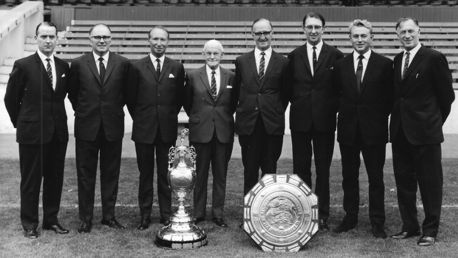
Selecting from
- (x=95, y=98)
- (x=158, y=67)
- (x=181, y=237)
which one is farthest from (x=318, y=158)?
(x=95, y=98)

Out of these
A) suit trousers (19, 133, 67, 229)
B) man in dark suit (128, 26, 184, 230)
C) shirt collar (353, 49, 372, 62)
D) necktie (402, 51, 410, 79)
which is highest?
shirt collar (353, 49, 372, 62)

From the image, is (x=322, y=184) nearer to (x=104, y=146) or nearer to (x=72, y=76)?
(x=104, y=146)

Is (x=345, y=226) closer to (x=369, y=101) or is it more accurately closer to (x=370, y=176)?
(x=370, y=176)

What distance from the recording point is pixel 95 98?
203 inches

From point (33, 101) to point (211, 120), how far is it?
161cm

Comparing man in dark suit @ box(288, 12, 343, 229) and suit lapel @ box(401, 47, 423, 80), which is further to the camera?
man in dark suit @ box(288, 12, 343, 229)

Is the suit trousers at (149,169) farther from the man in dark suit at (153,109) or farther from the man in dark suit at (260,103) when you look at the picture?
the man in dark suit at (260,103)

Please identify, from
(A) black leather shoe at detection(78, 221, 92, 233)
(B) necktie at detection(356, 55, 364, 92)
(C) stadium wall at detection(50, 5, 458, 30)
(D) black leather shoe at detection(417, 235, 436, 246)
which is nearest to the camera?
(D) black leather shoe at detection(417, 235, 436, 246)

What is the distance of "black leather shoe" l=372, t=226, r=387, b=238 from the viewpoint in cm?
508

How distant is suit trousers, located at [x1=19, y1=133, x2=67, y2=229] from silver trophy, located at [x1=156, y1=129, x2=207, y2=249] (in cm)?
103

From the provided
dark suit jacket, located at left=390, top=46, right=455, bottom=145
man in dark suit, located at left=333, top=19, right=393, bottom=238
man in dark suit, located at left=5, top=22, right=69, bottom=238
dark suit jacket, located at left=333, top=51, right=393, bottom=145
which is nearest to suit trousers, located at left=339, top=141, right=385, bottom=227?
man in dark suit, located at left=333, top=19, right=393, bottom=238

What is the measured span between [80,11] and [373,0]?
8.99 metres

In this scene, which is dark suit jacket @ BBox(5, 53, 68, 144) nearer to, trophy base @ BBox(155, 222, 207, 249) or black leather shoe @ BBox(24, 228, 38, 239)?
black leather shoe @ BBox(24, 228, 38, 239)

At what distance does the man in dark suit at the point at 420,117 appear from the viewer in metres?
4.84
